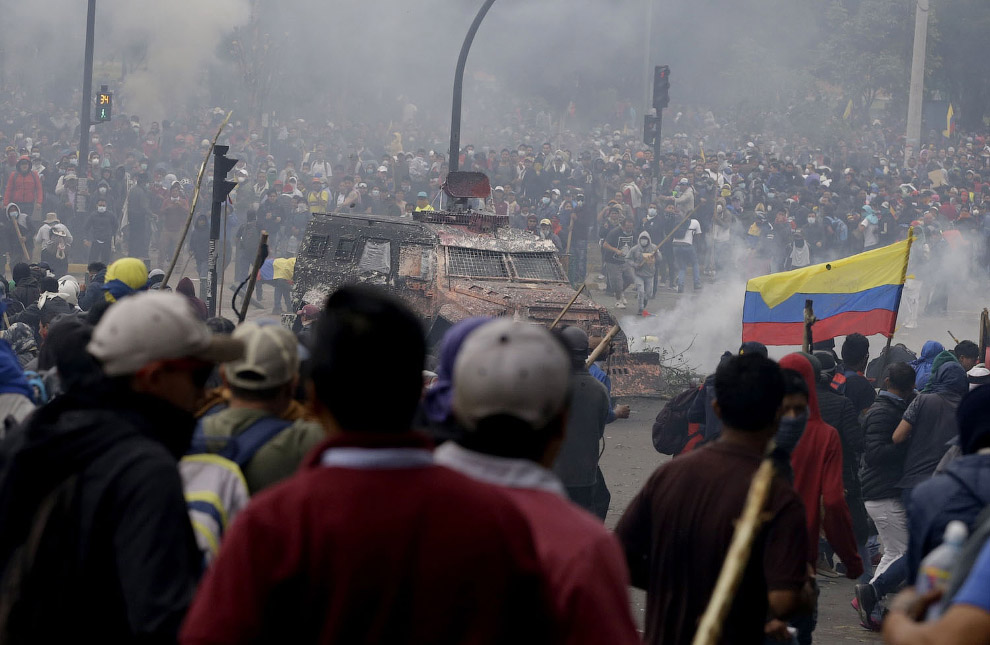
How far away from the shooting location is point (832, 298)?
1049 centimetres

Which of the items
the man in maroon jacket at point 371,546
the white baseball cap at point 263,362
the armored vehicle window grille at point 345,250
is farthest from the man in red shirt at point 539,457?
the armored vehicle window grille at point 345,250

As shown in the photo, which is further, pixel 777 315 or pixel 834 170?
pixel 834 170

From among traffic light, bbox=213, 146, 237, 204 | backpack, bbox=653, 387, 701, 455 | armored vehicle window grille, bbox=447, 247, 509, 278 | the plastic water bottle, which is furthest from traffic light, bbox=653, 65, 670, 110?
the plastic water bottle

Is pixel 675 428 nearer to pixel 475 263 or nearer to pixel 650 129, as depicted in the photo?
pixel 475 263

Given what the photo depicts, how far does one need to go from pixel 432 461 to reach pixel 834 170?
106 feet

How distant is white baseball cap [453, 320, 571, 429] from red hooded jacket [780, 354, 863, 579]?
3200 millimetres

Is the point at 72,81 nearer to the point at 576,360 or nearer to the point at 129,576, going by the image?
the point at 576,360

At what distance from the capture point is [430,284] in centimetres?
1481

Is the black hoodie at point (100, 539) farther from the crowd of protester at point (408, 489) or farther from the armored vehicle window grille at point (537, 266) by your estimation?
the armored vehicle window grille at point (537, 266)

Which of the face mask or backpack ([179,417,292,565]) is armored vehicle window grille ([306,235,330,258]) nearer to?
the face mask

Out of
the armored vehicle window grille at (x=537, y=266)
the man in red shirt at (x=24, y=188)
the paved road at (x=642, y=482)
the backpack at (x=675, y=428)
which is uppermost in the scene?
the man in red shirt at (x=24, y=188)

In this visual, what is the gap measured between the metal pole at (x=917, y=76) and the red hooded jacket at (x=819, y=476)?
30892 mm

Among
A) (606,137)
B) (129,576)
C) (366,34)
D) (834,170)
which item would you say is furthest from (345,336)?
(366,34)

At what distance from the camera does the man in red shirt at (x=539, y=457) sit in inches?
87.7
